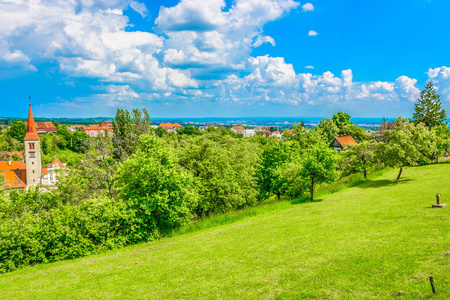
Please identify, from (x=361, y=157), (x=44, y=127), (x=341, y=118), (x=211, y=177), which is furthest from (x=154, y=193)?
(x=44, y=127)

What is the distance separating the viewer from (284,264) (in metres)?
13.2

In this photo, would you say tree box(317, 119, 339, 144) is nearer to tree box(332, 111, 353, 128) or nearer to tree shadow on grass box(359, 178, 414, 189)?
tree box(332, 111, 353, 128)

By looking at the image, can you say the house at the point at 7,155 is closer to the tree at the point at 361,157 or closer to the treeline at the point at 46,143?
the treeline at the point at 46,143

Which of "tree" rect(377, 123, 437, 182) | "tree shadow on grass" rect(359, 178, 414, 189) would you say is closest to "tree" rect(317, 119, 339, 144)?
"tree" rect(377, 123, 437, 182)

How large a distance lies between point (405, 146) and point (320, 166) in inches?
487

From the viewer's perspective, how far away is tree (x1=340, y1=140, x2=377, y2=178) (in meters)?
40.2

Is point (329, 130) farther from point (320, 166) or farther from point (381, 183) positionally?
point (320, 166)

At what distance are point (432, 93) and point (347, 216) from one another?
6338 cm

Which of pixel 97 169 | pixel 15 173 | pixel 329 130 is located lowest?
pixel 15 173

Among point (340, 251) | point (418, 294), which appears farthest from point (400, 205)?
point (418, 294)

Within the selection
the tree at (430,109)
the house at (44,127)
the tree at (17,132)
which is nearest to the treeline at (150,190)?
the tree at (430,109)

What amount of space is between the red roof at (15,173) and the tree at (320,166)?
64908mm

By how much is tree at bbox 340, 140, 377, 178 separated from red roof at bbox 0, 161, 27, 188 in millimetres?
69173

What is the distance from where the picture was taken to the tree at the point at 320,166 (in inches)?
1246
